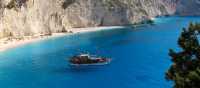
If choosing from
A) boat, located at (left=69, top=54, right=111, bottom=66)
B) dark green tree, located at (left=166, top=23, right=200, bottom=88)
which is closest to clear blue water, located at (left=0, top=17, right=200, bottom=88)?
boat, located at (left=69, top=54, right=111, bottom=66)

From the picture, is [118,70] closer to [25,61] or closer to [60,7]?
[25,61]

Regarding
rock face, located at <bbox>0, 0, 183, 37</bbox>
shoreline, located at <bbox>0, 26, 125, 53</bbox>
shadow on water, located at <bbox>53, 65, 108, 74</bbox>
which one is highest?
rock face, located at <bbox>0, 0, 183, 37</bbox>

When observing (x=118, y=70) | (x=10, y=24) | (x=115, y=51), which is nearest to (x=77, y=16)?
(x=10, y=24)

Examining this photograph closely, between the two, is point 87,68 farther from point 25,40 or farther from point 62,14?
point 62,14

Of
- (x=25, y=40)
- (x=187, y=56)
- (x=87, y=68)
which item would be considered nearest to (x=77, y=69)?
(x=87, y=68)

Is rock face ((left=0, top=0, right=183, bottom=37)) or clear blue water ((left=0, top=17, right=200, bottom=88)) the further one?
rock face ((left=0, top=0, right=183, bottom=37))

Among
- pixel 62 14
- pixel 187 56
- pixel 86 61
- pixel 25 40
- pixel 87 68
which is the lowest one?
pixel 87 68

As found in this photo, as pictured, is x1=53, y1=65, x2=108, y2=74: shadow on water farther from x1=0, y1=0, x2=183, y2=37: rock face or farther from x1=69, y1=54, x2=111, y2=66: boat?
x1=0, y1=0, x2=183, y2=37: rock face
